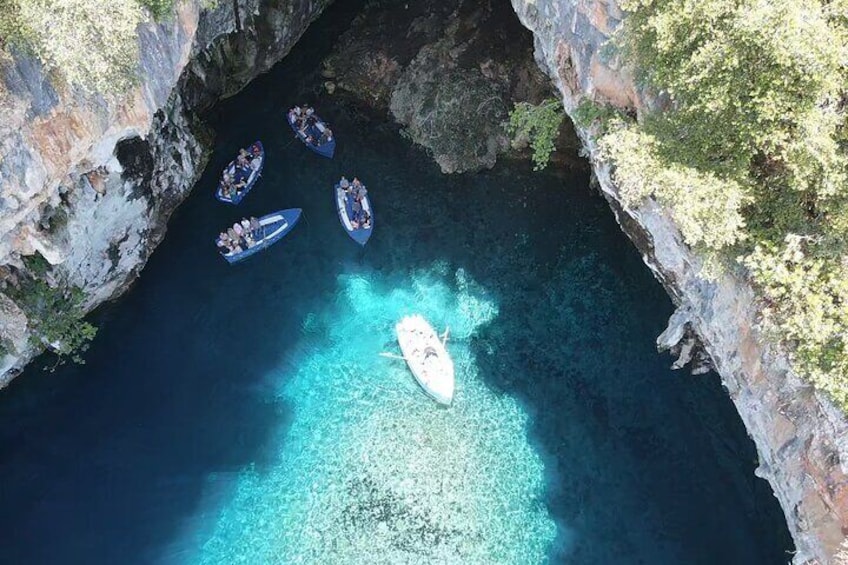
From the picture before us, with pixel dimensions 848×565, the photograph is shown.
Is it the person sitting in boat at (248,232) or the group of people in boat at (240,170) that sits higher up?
the group of people in boat at (240,170)

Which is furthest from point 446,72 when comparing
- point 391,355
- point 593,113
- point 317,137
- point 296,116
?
point 391,355

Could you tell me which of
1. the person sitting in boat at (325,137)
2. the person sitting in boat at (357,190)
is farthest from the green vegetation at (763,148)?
the person sitting in boat at (325,137)

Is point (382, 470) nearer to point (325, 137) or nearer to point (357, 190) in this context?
point (357, 190)

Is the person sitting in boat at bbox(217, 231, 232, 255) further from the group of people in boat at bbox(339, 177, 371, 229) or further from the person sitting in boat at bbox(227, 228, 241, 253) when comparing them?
the group of people in boat at bbox(339, 177, 371, 229)

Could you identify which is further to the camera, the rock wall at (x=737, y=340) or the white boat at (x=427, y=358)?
the white boat at (x=427, y=358)

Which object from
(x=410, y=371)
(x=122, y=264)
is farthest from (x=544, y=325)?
(x=122, y=264)

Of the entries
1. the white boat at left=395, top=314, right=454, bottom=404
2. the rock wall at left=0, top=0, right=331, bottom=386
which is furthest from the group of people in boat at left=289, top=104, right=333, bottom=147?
the white boat at left=395, top=314, right=454, bottom=404

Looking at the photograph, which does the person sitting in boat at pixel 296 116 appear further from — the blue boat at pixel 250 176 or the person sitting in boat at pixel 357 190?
the person sitting in boat at pixel 357 190
